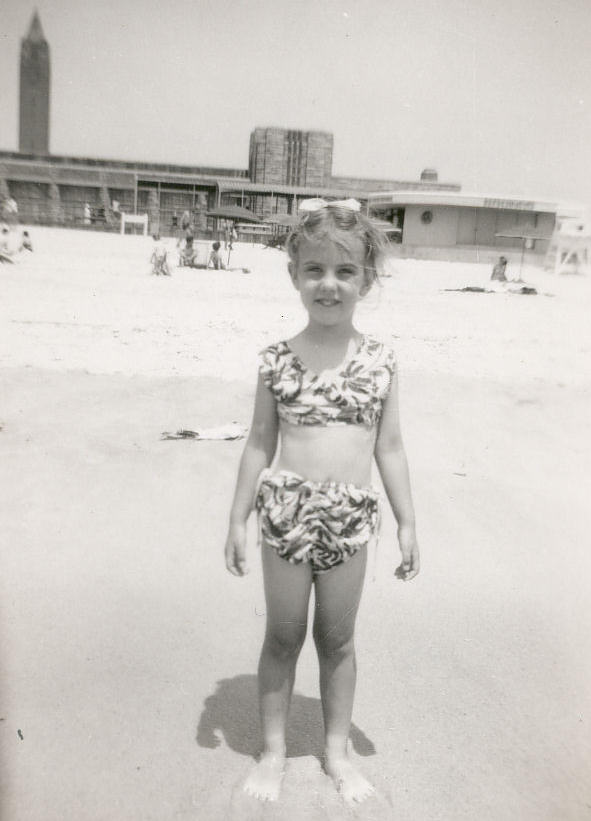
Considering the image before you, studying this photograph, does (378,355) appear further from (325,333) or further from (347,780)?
(347,780)

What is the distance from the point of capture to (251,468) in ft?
7.09

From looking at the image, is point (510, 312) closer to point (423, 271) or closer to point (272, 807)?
point (423, 271)

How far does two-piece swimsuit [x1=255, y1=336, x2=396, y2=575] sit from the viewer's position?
6.68 ft

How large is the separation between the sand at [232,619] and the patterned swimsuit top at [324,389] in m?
→ 0.38

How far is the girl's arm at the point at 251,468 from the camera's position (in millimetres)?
2135

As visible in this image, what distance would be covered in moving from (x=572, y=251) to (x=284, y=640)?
2544 cm

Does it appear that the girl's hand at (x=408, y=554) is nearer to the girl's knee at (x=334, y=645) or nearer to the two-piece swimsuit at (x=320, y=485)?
the two-piece swimsuit at (x=320, y=485)

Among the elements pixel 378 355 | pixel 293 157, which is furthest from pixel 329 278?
pixel 293 157

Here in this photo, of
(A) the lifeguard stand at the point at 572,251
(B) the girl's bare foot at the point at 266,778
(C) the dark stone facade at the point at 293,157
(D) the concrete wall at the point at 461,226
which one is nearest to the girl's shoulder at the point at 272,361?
(B) the girl's bare foot at the point at 266,778

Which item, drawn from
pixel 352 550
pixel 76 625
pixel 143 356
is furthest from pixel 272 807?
pixel 143 356

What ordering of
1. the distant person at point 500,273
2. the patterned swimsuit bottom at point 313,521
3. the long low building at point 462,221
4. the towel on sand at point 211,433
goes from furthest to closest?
the long low building at point 462,221
the distant person at point 500,273
the towel on sand at point 211,433
the patterned swimsuit bottom at point 313,521

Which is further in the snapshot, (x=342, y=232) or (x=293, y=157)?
(x=293, y=157)

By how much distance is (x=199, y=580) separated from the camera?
11.2 ft

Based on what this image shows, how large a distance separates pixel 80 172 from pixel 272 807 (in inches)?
1570
